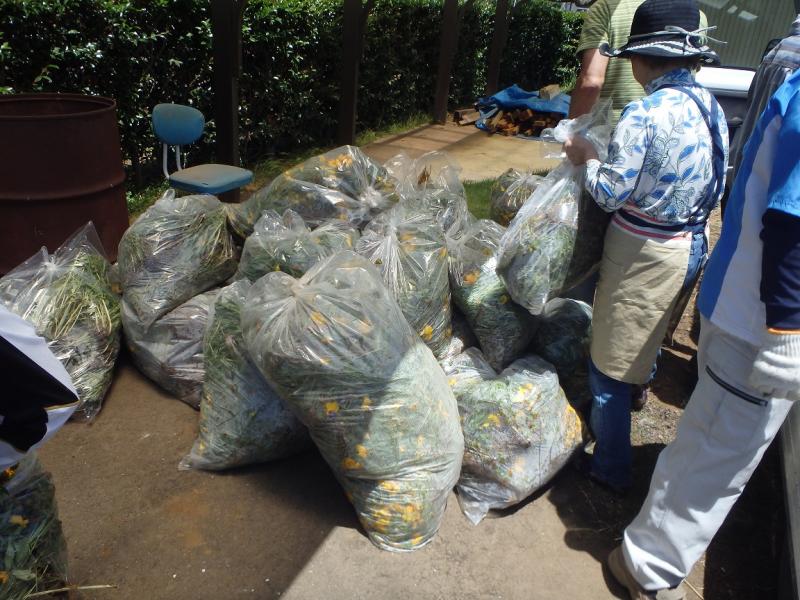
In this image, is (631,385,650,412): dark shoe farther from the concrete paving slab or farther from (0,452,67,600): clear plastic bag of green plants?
the concrete paving slab

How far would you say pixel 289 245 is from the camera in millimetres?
2609

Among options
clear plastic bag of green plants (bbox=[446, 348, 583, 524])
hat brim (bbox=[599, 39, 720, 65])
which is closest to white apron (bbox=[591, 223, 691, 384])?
clear plastic bag of green plants (bbox=[446, 348, 583, 524])

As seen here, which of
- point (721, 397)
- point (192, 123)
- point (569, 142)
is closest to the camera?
point (721, 397)

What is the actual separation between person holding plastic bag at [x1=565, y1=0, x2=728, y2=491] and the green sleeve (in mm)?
823

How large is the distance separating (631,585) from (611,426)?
1.88ft

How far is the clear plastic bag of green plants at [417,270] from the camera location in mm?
2494

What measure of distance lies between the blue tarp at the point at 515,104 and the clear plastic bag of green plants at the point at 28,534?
27.5ft

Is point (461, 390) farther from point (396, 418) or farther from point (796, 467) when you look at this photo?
point (796, 467)

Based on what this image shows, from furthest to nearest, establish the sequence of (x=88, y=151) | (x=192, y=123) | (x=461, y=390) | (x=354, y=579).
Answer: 1. (x=192, y=123)
2. (x=88, y=151)
3. (x=461, y=390)
4. (x=354, y=579)

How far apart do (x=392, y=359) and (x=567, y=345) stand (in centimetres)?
98

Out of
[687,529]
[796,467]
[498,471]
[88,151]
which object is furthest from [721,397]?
[88,151]

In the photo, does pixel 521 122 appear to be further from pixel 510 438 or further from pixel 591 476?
pixel 510 438

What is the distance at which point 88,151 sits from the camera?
3.35 m

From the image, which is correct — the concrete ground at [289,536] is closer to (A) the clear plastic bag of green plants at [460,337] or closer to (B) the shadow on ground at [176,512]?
(B) the shadow on ground at [176,512]
